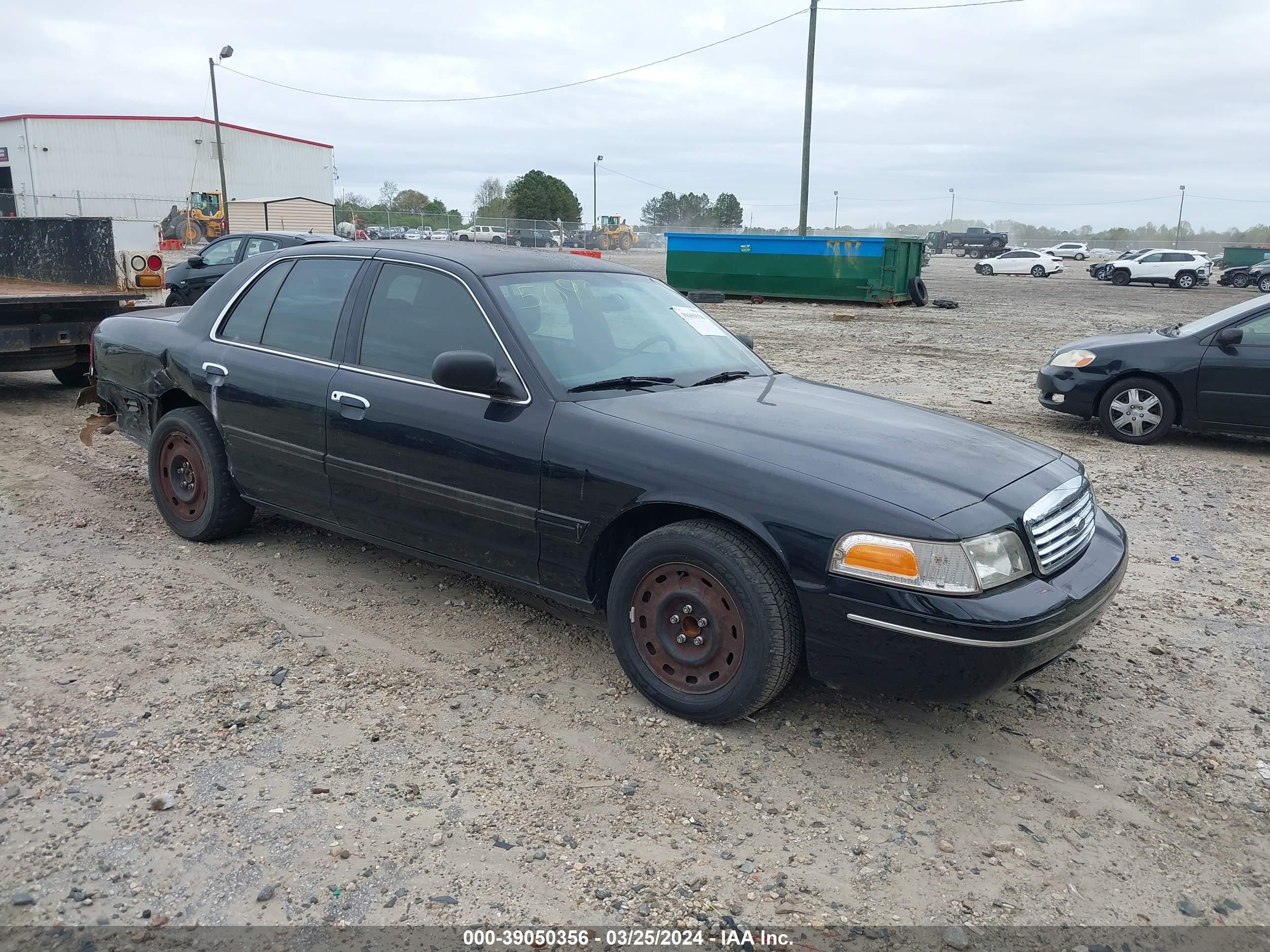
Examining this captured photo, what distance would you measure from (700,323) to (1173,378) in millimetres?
5262

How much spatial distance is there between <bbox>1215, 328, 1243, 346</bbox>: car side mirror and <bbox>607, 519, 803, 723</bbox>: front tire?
6.44m

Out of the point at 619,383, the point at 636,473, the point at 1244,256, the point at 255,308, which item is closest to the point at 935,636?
the point at 636,473

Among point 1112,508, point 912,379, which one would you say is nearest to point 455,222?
point 912,379

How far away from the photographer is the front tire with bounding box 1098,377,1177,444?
8172 mm

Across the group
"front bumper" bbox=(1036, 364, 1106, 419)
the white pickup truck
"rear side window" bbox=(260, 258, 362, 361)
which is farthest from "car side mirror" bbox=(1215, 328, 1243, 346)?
the white pickup truck

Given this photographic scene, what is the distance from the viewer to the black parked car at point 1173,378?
25.8 ft

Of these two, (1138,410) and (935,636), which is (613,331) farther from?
(1138,410)

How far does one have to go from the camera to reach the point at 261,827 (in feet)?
9.53

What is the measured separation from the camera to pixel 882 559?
3084mm

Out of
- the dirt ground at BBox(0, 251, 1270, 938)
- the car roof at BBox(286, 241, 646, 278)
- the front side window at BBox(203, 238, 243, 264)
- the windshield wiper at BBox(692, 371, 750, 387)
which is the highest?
the front side window at BBox(203, 238, 243, 264)

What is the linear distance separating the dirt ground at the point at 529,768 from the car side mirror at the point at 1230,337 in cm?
325

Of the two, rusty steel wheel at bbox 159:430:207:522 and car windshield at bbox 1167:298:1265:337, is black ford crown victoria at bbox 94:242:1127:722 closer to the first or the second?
rusty steel wheel at bbox 159:430:207:522

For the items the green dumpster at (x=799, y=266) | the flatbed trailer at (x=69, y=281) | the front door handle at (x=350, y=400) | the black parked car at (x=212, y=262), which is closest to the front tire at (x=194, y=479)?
the front door handle at (x=350, y=400)

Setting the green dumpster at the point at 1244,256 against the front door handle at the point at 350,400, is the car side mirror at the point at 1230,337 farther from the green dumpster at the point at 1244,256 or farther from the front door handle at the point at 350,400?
the green dumpster at the point at 1244,256
